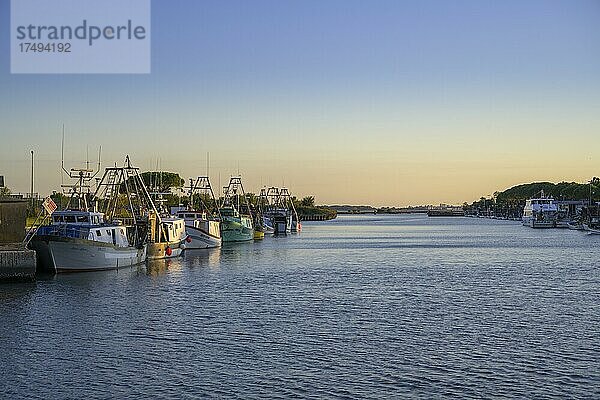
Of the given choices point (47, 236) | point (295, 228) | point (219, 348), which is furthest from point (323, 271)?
point (295, 228)

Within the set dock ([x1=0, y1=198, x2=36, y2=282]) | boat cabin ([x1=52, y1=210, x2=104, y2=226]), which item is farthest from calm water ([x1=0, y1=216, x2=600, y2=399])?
boat cabin ([x1=52, y1=210, x2=104, y2=226])

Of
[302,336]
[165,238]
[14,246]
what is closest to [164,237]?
[165,238]

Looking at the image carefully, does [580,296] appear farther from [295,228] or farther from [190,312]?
[295,228]

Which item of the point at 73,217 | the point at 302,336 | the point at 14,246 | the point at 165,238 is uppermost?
the point at 73,217

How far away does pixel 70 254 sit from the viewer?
52562mm

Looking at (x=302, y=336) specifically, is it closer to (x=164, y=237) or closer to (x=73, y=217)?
(x=73, y=217)

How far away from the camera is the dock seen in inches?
1825

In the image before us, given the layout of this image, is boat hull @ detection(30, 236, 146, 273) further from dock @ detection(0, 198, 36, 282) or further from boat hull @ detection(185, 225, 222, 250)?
boat hull @ detection(185, 225, 222, 250)

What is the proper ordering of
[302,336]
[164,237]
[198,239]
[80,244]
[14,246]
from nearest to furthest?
[302,336]
[14,246]
[80,244]
[164,237]
[198,239]

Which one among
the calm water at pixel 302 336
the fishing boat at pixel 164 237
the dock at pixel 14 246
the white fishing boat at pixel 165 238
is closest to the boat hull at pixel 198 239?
the fishing boat at pixel 164 237

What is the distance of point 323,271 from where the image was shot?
6016 centimetres

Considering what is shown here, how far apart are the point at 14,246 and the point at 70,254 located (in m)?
5.68

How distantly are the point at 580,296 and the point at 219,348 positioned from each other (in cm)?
2178

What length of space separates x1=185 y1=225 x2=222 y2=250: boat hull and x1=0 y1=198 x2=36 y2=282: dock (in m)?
37.5
